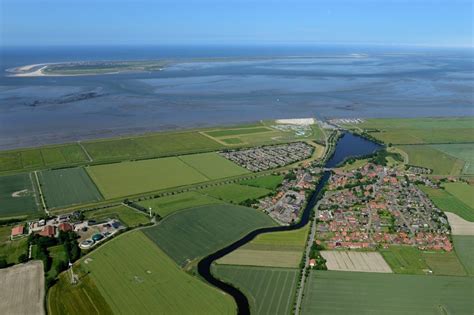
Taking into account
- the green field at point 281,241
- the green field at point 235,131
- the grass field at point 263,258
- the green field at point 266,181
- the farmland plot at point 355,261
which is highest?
the green field at point 235,131

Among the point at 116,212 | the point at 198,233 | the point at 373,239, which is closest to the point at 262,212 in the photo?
the point at 198,233

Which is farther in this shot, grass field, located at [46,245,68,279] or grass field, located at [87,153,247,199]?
grass field, located at [87,153,247,199]

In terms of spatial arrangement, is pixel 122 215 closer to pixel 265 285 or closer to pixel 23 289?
pixel 23 289

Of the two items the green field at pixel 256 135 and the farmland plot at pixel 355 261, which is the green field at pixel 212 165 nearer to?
the green field at pixel 256 135

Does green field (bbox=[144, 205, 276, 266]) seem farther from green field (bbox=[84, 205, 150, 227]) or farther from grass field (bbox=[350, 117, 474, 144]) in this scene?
grass field (bbox=[350, 117, 474, 144])

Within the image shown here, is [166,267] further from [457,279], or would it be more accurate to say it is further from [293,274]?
[457,279]

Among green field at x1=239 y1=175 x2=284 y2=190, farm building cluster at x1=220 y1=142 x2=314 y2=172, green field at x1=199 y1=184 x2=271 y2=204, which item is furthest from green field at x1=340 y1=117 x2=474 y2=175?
green field at x1=199 y1=184 x2=271 y2=204

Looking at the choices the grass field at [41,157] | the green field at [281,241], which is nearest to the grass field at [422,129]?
the green field at [281,241]
